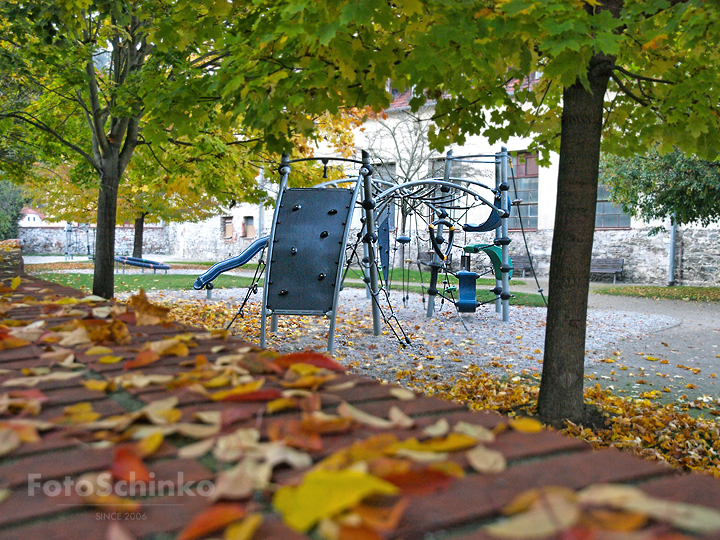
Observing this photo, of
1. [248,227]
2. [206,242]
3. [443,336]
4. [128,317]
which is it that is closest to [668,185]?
[443,336]

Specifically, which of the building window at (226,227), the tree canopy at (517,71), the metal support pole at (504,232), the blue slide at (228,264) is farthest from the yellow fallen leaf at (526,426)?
the building window at (226,227)

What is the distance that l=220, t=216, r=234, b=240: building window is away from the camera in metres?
31.4

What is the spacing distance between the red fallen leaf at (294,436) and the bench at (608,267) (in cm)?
2067

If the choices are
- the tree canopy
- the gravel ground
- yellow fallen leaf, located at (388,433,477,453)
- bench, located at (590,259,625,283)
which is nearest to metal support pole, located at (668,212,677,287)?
bench, located at (590,259,625,283)

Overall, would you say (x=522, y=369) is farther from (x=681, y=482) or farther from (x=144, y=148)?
(x=144, y=148)

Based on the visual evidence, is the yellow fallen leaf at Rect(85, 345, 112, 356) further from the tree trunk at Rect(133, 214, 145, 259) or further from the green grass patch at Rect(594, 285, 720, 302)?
the tree trunk at Rect(133, 214, 145, 259)

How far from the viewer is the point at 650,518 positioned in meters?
0.68

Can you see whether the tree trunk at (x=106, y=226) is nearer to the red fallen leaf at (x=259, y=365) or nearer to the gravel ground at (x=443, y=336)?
the gravel ground at (x=443, y=336)

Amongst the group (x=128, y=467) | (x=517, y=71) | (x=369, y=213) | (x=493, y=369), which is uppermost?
(x=517, y=71)

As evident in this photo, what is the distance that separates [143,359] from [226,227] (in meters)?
31.1

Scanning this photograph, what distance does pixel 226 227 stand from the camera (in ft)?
104

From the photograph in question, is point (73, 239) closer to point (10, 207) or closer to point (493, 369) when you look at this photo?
point (10, 207)

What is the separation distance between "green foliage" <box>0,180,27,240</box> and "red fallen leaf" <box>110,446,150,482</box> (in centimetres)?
4115

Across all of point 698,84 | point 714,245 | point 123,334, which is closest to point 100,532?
point 123,334
